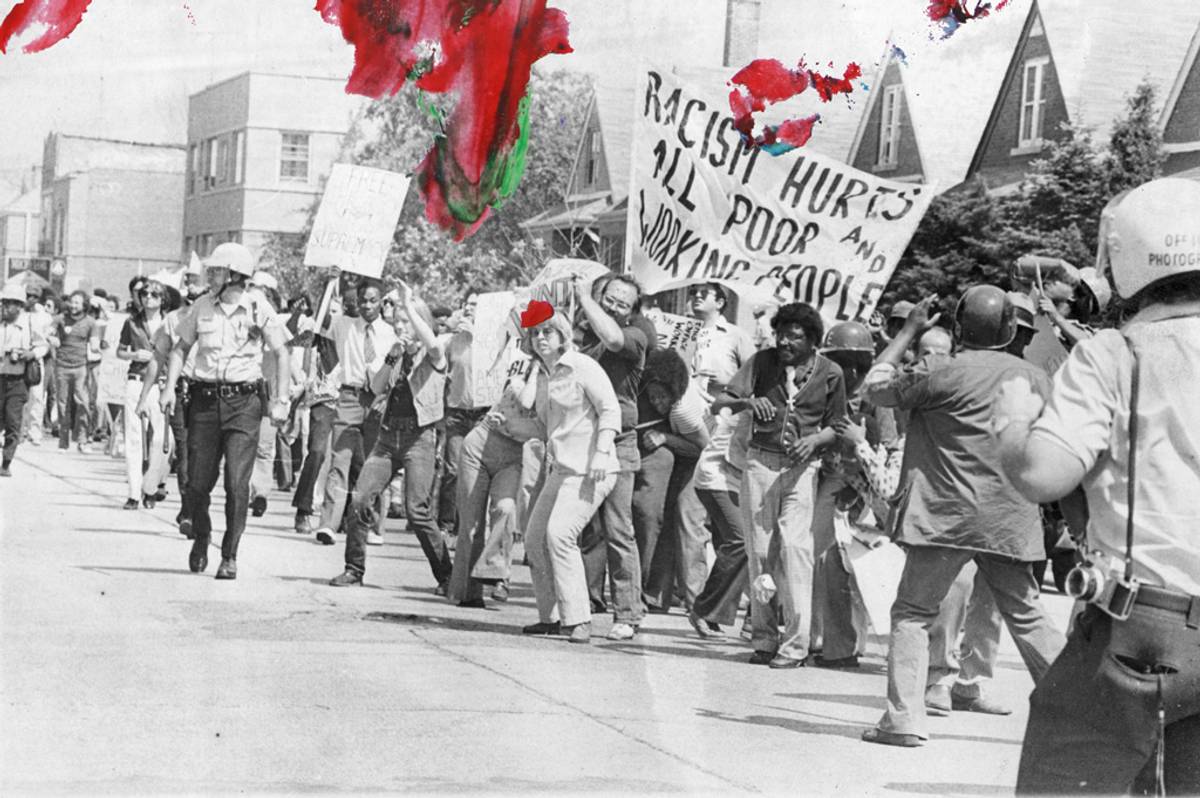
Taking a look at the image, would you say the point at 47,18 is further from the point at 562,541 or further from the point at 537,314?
the point at 562,541

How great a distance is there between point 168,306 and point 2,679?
9071 mm

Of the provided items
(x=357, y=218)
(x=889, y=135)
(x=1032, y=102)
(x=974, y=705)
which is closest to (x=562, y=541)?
(x=974, y=705)

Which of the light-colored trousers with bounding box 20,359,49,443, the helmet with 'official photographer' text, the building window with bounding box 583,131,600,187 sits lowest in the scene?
the light-colored trousers with bounding box 20,359,49,443

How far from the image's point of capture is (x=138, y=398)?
607 inches

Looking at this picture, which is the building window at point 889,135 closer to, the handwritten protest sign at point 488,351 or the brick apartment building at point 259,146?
the handwritten protest sign at point 488,351

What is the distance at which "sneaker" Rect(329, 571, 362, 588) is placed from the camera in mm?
11086

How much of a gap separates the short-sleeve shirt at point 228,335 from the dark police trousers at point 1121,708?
756cm

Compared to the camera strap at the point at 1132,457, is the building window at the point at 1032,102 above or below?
above

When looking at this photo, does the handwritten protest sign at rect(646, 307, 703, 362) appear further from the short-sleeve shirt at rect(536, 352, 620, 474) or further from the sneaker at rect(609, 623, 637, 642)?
the sneaker at rect(609, 623, 637, 642)

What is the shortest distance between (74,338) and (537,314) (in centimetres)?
1489

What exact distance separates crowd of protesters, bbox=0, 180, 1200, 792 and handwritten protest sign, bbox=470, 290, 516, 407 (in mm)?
86

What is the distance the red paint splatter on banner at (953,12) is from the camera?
18.2 feet

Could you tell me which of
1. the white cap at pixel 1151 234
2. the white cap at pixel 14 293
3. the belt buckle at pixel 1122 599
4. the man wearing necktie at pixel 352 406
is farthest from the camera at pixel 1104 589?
the white cap at pixel 14 293

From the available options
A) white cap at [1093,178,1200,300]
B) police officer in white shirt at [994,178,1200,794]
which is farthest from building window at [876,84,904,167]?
police officer in white shirt at [994,178,1200,794]
